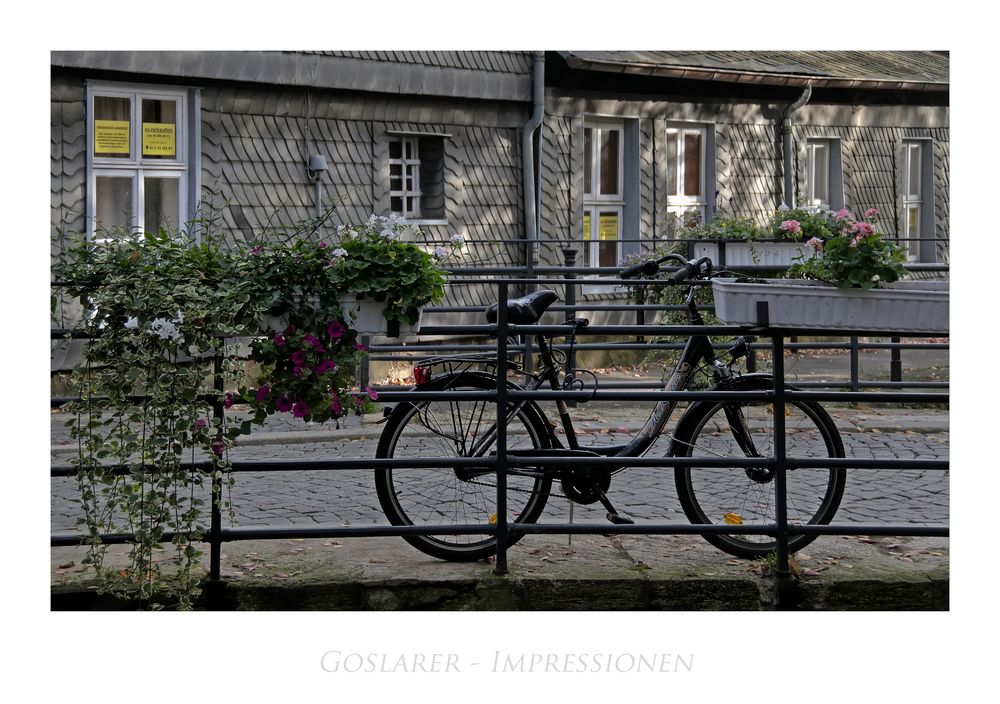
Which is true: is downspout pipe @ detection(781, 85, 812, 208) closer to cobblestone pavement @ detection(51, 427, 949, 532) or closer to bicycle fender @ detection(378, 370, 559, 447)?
cobblestone pavement @ detection(51, 427, 949, 532)

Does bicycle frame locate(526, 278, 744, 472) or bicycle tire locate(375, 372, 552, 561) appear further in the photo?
bicycle frame locate(526, 278, 744, 472)

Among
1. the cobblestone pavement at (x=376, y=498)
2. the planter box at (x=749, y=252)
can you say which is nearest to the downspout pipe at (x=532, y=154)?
the planter box at (x=749, y=252)

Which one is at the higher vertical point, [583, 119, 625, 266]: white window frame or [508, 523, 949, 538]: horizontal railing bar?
[583, 119, 625, 266]: white window frame

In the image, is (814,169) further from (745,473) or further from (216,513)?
(216,513)

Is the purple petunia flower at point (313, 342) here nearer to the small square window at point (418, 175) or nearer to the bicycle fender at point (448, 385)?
the bicycle fender at point (448, 385)

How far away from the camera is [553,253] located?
16656mm

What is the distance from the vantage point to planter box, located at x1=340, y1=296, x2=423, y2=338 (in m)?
5.49

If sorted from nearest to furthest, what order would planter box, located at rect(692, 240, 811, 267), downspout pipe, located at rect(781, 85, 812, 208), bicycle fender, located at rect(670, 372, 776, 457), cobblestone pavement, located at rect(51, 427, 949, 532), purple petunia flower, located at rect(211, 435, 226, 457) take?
purple petunia flower, located at rect(211, 435, 226, 457), bicycle fender, located at rect(670, 372, 776, 457), cobblestone pavement, located at rect(51, 427, 949, 532), planter box, located at rect(692, 240, 811, 267), downspout pipe, located at rect(781, 85, 812, 208)

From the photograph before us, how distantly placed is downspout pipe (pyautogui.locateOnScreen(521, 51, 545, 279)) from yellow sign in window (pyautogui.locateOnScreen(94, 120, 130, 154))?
5.00m

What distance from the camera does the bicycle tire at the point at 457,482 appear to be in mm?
5961

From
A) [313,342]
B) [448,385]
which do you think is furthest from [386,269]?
[448,385]

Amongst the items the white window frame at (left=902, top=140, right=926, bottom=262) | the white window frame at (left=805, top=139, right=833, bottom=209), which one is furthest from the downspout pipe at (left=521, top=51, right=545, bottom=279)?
the white window frame at (left=902, top=140, right=926, bottom=262)

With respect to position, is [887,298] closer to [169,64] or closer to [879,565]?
[879,565]

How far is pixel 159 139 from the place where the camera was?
1316cm
